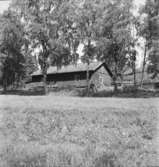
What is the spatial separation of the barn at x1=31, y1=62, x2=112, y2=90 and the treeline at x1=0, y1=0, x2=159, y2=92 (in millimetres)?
7620

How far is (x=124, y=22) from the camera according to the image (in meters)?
25.7

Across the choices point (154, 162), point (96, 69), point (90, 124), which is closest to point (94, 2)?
point (96, 69)

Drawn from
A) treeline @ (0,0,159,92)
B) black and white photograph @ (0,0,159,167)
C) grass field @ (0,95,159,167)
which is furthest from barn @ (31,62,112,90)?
grass field @ (0,95,159,167)

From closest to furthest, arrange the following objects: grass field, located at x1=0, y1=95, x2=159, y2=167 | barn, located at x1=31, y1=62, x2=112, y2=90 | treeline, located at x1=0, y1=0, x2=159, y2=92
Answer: grass field, located at x1=0, y1=95, x2=159, y2=167, treeline, located at x1=0, y1=0, x2=159, y2=92, barn, located at x1=31, y1=62, x2=112, y2=90

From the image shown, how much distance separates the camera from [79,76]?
3747 centimetres

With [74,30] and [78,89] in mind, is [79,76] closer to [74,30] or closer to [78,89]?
[78,89]

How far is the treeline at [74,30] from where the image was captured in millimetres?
26203

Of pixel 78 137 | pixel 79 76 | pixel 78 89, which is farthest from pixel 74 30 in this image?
pixel 78 137

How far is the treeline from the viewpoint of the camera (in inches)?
1032

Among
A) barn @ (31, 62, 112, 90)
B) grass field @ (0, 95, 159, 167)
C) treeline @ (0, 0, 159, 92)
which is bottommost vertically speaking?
grass field @ (0, 95, 159, 167)

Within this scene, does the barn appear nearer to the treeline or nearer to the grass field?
the treeline

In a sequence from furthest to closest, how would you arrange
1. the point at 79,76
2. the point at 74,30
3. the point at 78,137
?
the point at 79,76
the point at 74,30
the point at 78,137

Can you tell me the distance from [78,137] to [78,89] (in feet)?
72.4

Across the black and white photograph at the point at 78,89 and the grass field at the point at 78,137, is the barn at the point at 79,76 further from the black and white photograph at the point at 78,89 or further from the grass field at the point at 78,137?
the grass field at the point at 78,137
